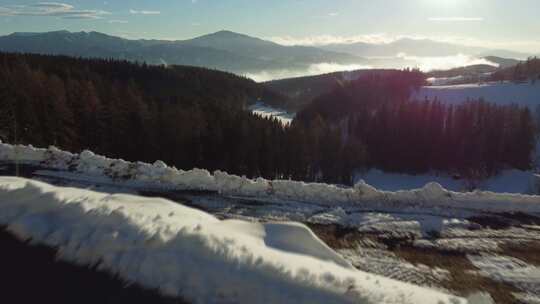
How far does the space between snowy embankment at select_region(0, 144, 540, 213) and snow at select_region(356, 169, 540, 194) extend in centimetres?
7475

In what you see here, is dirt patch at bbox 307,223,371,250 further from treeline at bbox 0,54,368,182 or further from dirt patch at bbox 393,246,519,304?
treeline at bbox 0,54,368,182

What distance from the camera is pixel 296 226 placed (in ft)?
30.0

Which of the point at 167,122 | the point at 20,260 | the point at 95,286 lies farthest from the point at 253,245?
the point at 167,122

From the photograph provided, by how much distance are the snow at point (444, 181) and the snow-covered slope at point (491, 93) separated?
64601mm

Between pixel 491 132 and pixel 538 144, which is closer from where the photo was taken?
pixel 491 132

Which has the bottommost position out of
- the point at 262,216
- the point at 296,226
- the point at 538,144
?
the point at 538,144

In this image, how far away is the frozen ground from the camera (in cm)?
952

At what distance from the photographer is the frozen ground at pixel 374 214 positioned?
9523mm

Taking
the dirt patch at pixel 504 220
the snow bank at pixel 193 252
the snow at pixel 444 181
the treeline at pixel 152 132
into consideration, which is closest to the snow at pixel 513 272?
the dirt patch at pixel 504 220

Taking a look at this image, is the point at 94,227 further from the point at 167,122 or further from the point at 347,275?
the point at 167,122

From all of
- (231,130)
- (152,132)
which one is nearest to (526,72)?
(231,130)

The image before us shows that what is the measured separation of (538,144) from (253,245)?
136294 millimetres

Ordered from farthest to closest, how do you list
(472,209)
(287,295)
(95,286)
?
1. (472,209)
2. (95,286)
3. (287,295)

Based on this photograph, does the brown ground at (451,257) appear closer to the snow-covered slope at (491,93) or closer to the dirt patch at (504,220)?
the dirt patch at (504,220)
